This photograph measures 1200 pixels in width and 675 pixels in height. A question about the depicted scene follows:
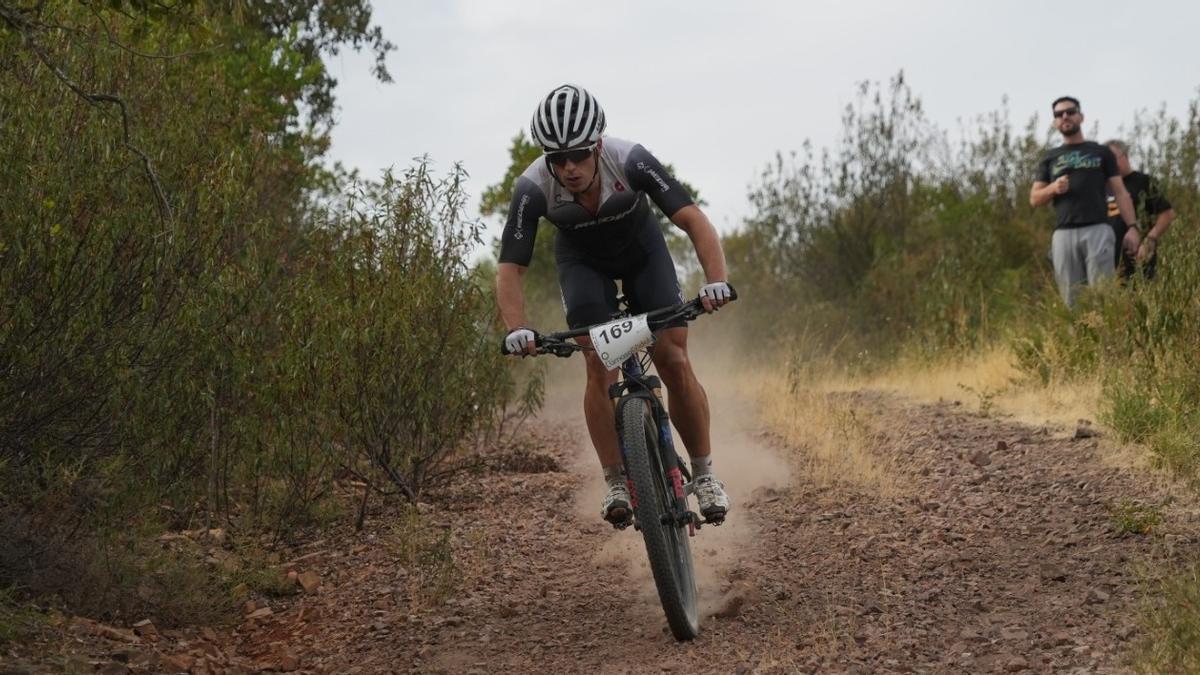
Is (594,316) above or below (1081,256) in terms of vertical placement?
below

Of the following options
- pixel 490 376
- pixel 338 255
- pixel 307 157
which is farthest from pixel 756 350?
pixel 338 255

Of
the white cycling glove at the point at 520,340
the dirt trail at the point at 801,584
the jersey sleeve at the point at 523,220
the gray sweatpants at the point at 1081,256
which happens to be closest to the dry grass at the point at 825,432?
the dirt trail at the point at 801,584

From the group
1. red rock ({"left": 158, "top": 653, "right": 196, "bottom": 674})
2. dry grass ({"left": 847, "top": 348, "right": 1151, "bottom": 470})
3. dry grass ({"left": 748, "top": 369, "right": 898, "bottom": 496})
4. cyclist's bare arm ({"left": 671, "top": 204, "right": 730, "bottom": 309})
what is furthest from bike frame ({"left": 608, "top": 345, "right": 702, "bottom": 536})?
dry grass ({"left": 847, "top": 348, "right": 1151, "bottom": 470})

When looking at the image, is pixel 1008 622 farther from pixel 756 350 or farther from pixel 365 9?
pixel 365 9

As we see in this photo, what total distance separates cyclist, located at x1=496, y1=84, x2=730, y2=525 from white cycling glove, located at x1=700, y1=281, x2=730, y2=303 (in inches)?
7.1

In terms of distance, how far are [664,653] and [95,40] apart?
4392 millimetres

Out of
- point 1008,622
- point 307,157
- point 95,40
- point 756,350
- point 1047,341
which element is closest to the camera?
point 1008,622

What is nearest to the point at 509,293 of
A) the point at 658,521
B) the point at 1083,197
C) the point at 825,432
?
the point at 658,521

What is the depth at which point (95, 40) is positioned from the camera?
7.18 meters

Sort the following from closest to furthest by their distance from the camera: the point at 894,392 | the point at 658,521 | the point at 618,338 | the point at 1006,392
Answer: the point at 658,521, the point at 618,338, the point at 1006,392, the point at 894,392

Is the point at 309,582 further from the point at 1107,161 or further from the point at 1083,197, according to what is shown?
the point at 1107,161

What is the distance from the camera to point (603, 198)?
234 inches

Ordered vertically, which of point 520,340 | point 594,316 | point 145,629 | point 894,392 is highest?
point 594,316

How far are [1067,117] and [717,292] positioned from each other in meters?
7.02
